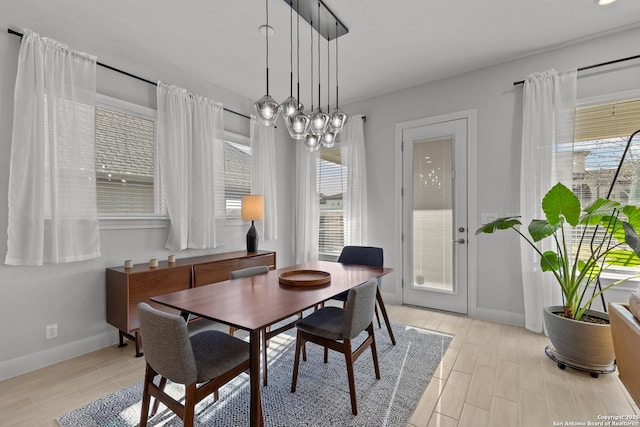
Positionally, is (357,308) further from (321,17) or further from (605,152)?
(605,152)

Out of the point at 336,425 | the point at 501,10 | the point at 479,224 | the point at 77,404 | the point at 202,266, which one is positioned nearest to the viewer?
the point at 336,425

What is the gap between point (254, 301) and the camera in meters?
1.70

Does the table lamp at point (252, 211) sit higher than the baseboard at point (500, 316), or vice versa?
the table lamp at point (252, 211)

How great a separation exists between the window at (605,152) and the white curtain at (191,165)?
3.75 metres

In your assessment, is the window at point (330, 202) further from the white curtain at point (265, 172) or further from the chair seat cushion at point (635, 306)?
the chair seat cushion at point (635, 306)

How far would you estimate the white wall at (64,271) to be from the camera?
2.19 m

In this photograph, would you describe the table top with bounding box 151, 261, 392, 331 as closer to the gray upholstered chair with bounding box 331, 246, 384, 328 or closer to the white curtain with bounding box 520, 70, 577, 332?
the gray upholstered chair with bounding box 331, 246, 384, 328

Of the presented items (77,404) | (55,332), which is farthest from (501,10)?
(55,332)

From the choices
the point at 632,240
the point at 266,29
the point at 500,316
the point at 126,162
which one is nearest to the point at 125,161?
the point at 126,162

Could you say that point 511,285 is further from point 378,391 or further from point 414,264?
point 378,391

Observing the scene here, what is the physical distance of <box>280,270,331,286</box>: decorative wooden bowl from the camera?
201 centimetres

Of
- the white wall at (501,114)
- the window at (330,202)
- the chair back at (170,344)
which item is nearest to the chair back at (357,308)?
the chair back at (170,344)

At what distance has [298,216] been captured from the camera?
4719 mm

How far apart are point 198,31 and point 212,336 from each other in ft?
8.34
